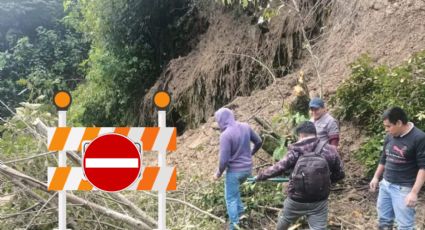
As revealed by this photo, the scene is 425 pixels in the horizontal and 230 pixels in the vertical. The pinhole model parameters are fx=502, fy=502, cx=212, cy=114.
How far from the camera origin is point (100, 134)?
13.8 ft

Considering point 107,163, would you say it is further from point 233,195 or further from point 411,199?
point 411,199

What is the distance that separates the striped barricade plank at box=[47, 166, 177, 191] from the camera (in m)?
4.18

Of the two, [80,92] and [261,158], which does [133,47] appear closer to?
[80,92]

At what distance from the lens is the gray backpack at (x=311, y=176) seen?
4.82m

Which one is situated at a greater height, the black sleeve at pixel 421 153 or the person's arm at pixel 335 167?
the black sleeve at pixel 421 153

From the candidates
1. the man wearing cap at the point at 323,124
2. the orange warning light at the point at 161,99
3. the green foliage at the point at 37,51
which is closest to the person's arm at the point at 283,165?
the man wearing cap at the point at 323,124

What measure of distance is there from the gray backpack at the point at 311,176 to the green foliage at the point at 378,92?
179 cm

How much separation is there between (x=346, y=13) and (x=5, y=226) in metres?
6.71

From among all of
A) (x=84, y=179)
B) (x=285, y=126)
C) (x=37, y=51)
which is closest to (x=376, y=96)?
(x=285, y=126)

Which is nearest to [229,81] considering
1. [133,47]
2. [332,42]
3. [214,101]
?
[214,101]

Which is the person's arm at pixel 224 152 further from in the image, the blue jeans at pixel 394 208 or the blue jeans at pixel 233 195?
the blue jeans at pixel 394 208

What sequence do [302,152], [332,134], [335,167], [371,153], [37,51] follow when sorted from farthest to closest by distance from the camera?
[37,51]
[371,153]
[332,134]
[335,167]
[302,152]

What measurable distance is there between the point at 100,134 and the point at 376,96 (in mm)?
4036

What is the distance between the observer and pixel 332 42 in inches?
365
